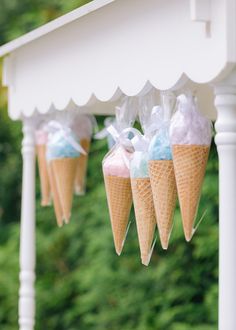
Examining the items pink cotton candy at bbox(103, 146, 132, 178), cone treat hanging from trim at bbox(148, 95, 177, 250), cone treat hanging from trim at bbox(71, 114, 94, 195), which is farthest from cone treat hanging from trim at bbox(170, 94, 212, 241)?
cone treat hanging from trim at bbox(71, 114, 94, 195)

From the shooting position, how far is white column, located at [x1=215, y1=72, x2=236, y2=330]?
3.03 meters

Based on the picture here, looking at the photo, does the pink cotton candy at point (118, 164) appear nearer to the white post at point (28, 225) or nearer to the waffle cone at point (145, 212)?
the waffle cone at point (145, 212)

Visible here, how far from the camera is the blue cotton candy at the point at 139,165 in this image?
3.54 meters

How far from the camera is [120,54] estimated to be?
371 cm

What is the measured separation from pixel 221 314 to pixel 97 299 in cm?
353

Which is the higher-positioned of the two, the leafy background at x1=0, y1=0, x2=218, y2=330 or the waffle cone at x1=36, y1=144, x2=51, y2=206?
the waffle cone at x1=36, y1=144, x2=51, y2=206

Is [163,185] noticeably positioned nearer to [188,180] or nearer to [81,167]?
[188,180]

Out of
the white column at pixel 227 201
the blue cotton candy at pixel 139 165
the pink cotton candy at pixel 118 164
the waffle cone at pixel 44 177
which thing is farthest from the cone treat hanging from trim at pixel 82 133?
the white column at pixel 227 201

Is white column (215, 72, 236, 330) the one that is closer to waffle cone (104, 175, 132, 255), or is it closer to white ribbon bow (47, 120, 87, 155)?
waffle cone (104, 175, 132, 255)

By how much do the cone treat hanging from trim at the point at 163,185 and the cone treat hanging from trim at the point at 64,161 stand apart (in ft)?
4.06

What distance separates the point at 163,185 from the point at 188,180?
15 cm

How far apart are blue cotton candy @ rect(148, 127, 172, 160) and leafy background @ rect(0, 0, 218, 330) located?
225 centimetres

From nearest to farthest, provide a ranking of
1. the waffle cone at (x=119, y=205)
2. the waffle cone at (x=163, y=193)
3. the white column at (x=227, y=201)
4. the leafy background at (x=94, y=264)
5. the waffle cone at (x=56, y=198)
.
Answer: the white column at (x=227, y=201) → the waffle cone at (x=163, y=193) → the waffle cone at (x=119, y=205) → the waffle cone at (x=56, y=198) → the leafy background at (x=94, y=264)

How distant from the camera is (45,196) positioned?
5.11 metres
